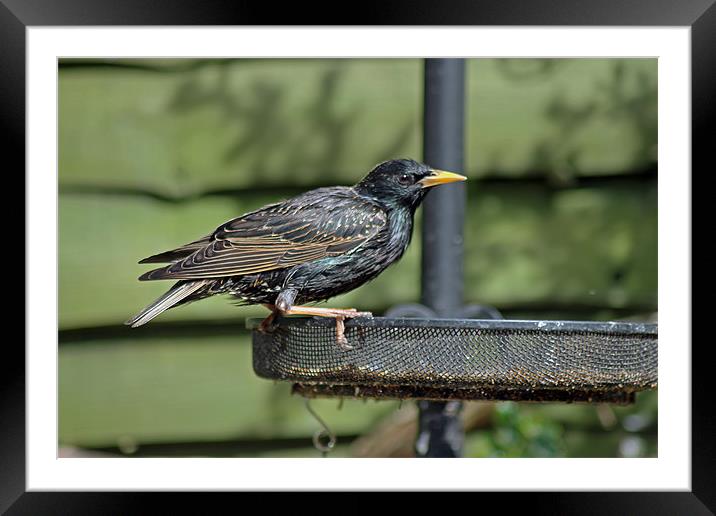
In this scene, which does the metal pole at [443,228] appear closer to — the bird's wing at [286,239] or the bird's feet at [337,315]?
the bird's wing at [286,239]

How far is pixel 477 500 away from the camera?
2.80m

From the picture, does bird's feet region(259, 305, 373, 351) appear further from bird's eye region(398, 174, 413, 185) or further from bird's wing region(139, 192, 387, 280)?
bird's eye region(398, 174, 413, 185)

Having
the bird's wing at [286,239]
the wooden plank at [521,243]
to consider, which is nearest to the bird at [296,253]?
the bird's wing at [286,239]

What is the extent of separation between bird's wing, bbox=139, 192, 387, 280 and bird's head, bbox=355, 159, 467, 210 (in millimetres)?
91

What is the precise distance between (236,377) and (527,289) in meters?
1.32

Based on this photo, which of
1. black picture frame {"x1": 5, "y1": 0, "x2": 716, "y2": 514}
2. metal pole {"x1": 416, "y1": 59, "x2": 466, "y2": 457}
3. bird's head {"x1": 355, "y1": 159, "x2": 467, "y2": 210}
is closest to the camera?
black picture frame {"x1": 5, "y1": 0, "x2": 716, "y2": 514}

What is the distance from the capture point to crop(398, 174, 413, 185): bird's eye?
10.6 ft

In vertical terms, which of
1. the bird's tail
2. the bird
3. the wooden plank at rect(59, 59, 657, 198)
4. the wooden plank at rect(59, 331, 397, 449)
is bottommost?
the wooden plank at rect(59, 331, 397, 449)

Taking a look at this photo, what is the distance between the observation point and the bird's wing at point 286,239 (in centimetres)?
303

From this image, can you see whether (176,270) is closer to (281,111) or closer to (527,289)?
(281,111)

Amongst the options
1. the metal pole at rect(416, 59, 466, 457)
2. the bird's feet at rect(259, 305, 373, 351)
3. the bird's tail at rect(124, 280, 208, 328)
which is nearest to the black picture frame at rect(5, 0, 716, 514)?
the bird's tail at rect(124, 280, 208, 328)

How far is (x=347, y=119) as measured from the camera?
4.58 m

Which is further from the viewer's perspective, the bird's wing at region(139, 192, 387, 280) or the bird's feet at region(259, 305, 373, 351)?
the bird's wing at region(139, 192, 387, 280)
